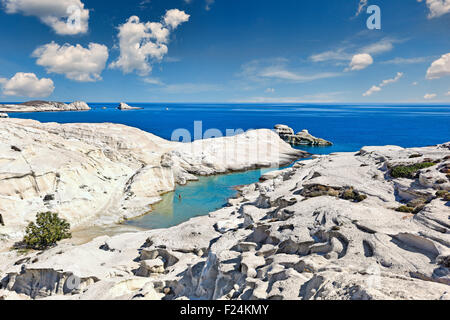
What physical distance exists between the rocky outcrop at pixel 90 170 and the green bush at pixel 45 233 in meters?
3.18

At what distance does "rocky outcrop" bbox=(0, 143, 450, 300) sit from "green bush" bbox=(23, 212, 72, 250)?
2270 millimetres

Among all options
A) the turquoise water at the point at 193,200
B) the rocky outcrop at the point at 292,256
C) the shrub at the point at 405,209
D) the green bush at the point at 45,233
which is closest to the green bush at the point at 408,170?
the rocky outcrop at the point at 292,256

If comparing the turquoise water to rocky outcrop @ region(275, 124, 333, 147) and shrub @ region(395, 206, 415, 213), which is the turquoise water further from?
rocky outcrop @ region(275, 124, 333, 147)

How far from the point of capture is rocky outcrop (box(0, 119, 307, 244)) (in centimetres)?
3294

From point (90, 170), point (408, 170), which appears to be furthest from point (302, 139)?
point (90, 170)

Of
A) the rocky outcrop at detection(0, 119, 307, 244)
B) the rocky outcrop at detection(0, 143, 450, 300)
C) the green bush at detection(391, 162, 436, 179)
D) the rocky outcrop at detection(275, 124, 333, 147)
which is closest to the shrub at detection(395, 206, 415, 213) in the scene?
the rocky outcrop at detection(0, 143, 450, 300)

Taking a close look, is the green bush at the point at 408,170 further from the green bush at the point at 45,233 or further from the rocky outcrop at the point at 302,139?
the rocky outcrop at the point at 302,139

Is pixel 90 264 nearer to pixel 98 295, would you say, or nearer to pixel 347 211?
pixel 98 295

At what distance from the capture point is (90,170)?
41.2 meters

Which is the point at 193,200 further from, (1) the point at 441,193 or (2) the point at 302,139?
(2) the point at 302,139

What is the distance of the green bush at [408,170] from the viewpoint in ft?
91.4

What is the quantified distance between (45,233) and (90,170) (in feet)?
48.8
